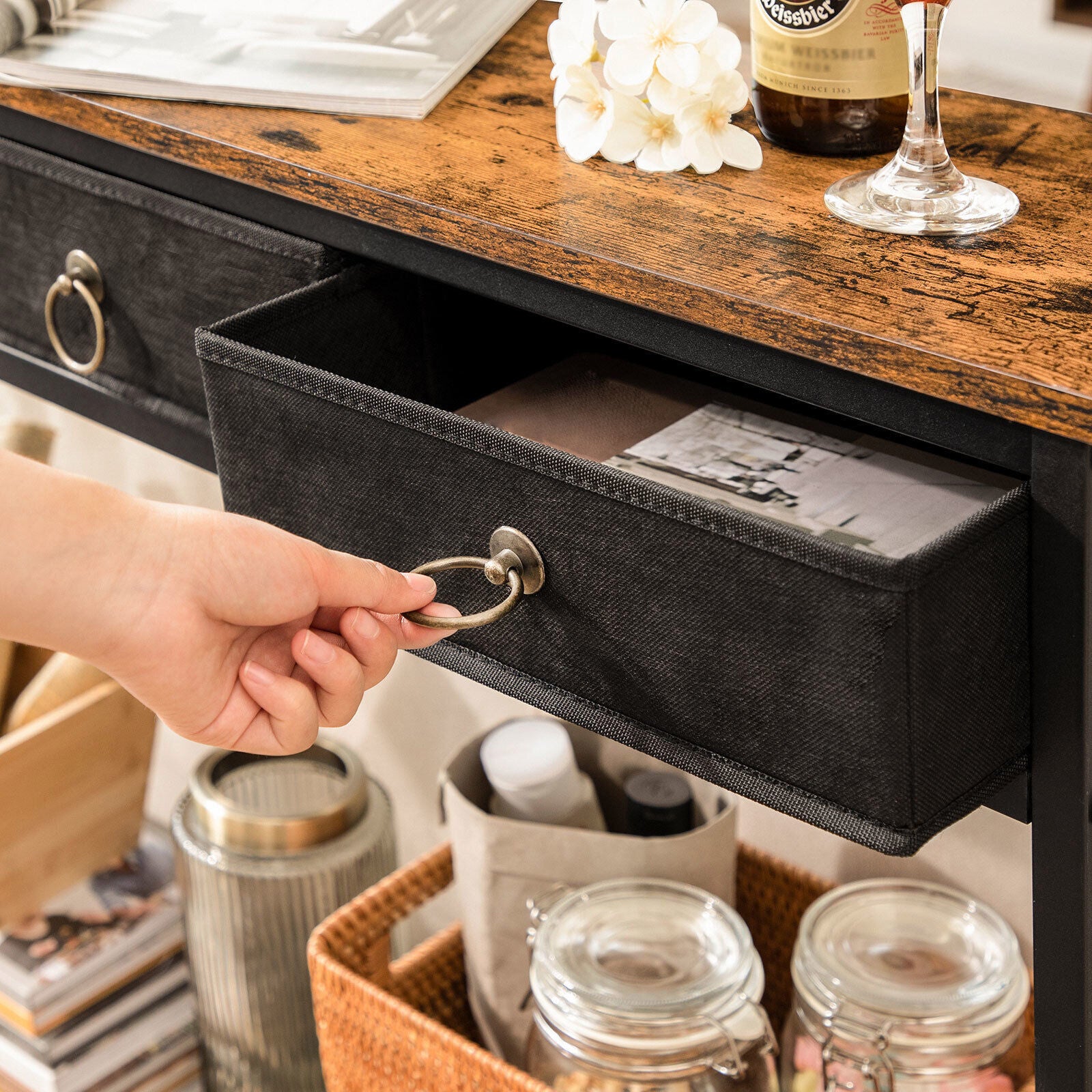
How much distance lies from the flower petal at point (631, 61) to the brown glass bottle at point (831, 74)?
6 centimetres

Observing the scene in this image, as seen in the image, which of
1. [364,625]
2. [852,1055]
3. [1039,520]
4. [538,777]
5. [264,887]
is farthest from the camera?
[264,887]

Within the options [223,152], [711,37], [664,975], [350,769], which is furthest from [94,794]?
[711,37]

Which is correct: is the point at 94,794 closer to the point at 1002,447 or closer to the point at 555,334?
the point at 555,334

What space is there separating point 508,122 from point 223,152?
0.15 m

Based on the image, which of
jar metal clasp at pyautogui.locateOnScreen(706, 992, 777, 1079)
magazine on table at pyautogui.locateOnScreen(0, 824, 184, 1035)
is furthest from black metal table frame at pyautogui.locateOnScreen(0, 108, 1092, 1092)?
magazine on table at pyautogui.locateOnScreen(0, 824, 184, 1035)

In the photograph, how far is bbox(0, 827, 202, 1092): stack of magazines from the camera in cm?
129

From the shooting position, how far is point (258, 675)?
0.64 m

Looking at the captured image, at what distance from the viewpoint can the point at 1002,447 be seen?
53 centimetres

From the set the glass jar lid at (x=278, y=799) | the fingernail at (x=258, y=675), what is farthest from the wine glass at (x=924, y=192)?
the glass jar lid at (x=278, y=799)

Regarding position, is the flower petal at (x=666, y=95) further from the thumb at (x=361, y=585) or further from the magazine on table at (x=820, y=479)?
the thumb at (x=361, y=585)

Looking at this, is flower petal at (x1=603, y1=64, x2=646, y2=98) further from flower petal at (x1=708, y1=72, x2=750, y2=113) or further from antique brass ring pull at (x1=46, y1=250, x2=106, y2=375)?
antique brass ring pull at (x1=46, y1=250, x2=106, y2=375)

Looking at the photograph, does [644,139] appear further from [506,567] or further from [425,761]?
[425,761]

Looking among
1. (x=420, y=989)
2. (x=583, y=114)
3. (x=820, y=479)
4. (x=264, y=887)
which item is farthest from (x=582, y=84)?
(x=264, y=887)

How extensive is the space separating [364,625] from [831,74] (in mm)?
342
